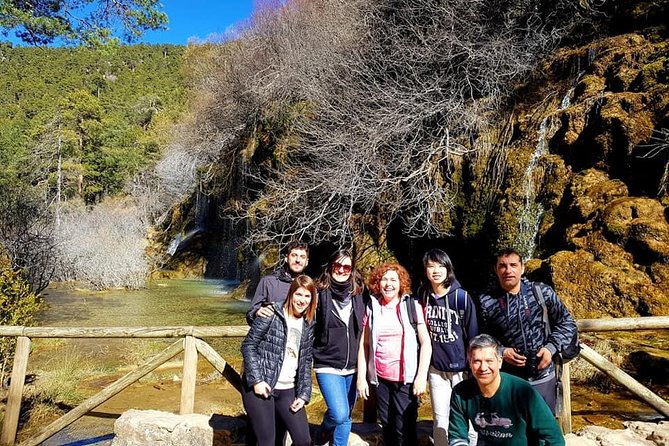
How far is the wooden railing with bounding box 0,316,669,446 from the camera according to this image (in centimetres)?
401

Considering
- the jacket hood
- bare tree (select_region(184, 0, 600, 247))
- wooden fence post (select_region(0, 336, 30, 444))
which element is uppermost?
bare tree (select_region(184, 0, 600, 247))

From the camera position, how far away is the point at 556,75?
1127 cm

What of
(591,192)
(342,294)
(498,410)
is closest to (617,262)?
(591,192)

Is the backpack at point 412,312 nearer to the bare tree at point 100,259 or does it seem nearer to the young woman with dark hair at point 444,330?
the young woman with dark hair at point 444,330

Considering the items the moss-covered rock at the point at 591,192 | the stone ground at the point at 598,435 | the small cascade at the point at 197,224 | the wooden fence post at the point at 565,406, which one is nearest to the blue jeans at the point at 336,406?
the stone ground at the point at 598,435

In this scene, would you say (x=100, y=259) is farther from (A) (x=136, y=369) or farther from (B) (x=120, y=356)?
(A) (x=136, y=369)

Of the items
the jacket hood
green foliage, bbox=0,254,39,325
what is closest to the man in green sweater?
the jacket hood

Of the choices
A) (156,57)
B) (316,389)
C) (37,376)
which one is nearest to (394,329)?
(316,389)

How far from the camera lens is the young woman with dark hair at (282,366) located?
10.5ft

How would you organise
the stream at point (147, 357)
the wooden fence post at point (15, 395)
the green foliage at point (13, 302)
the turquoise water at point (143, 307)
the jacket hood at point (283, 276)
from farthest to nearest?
the turquoise water at point (143, 307), the green foliage at point (13, 302), the stream at point (147, 357), the wooden fence post at point (15, 395), the jacket hood at point (283, 276)

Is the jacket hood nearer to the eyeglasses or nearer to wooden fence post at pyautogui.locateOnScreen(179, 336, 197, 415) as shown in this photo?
the eyeglasses

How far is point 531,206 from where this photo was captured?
31.7 ft

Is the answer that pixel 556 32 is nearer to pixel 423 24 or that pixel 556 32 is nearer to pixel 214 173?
pixel 423 24

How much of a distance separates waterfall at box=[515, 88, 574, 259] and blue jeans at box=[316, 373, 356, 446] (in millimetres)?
6965
